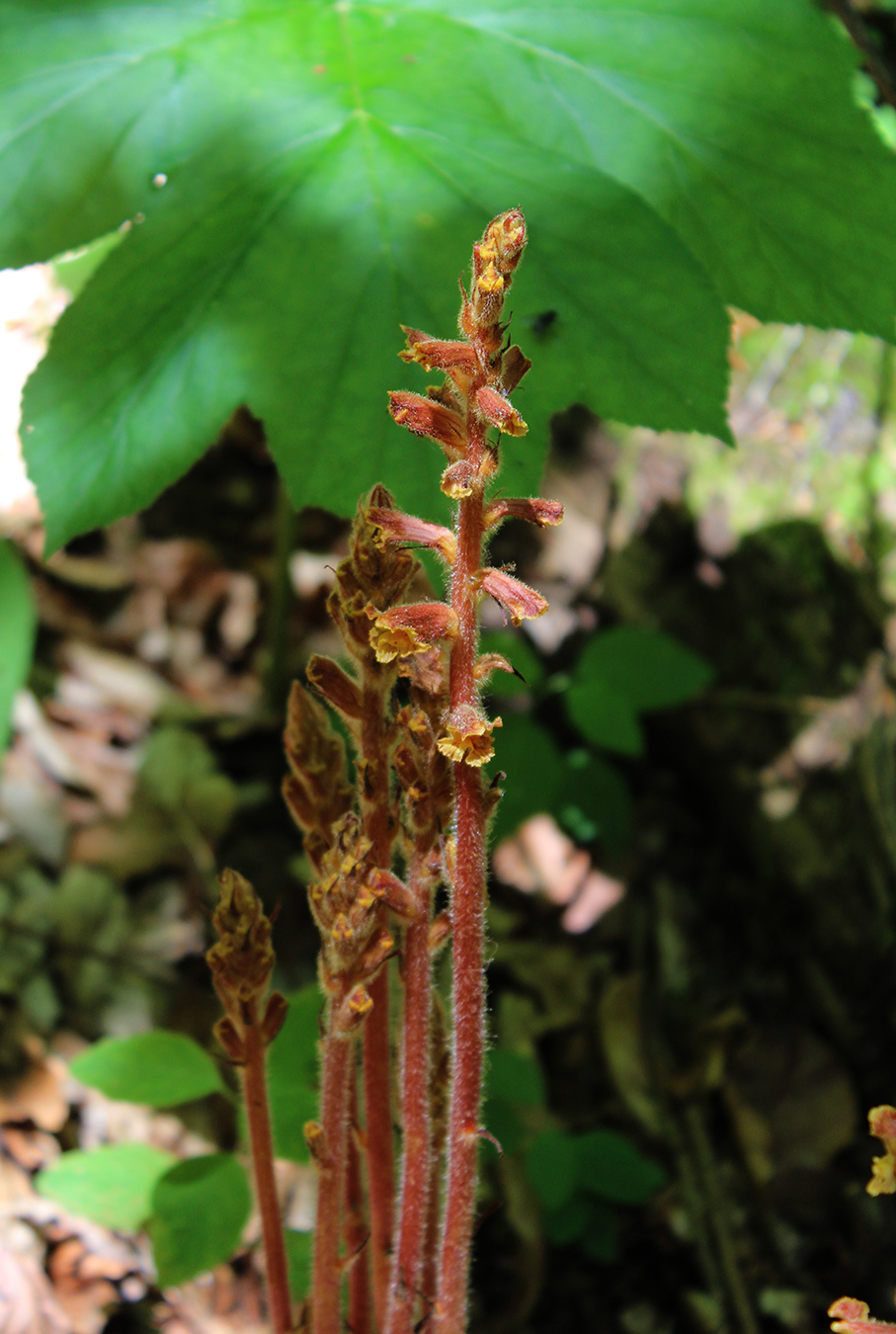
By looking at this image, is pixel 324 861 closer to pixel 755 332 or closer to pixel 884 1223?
pixel 884 1223

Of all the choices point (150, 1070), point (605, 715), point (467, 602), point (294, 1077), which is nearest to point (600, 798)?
point (605, 715)

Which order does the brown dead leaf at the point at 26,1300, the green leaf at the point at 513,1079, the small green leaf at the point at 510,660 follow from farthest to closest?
1. the small green leaf at the point at 510,660
2. the green leaf at the point at 513,1079
3. the brown dead leaf at the point at 26,1300

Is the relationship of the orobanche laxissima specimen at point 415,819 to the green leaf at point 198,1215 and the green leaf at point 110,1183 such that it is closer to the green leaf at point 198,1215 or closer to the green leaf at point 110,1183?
the green leaf at point 198,1215

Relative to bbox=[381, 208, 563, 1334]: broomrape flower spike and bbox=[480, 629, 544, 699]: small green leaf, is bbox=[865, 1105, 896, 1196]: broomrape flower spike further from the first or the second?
bbox=[480, 629, 544, 699]: small green leaf

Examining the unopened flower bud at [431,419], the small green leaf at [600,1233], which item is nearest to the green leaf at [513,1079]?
the small green leaf at [600,1233]

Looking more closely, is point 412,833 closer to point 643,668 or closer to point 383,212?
point 383,212

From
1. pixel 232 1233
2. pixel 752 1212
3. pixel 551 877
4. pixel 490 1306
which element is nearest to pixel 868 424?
pixel 551 877

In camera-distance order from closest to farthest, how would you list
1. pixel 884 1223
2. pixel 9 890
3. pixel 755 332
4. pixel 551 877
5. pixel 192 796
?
pixel 884 1223 → pixel 9 890 → pixel 192 796 → pixel 551 877 → pixel 755 332

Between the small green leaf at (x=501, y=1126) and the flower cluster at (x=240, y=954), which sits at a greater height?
the flower cluster at (x=240, y=954)
